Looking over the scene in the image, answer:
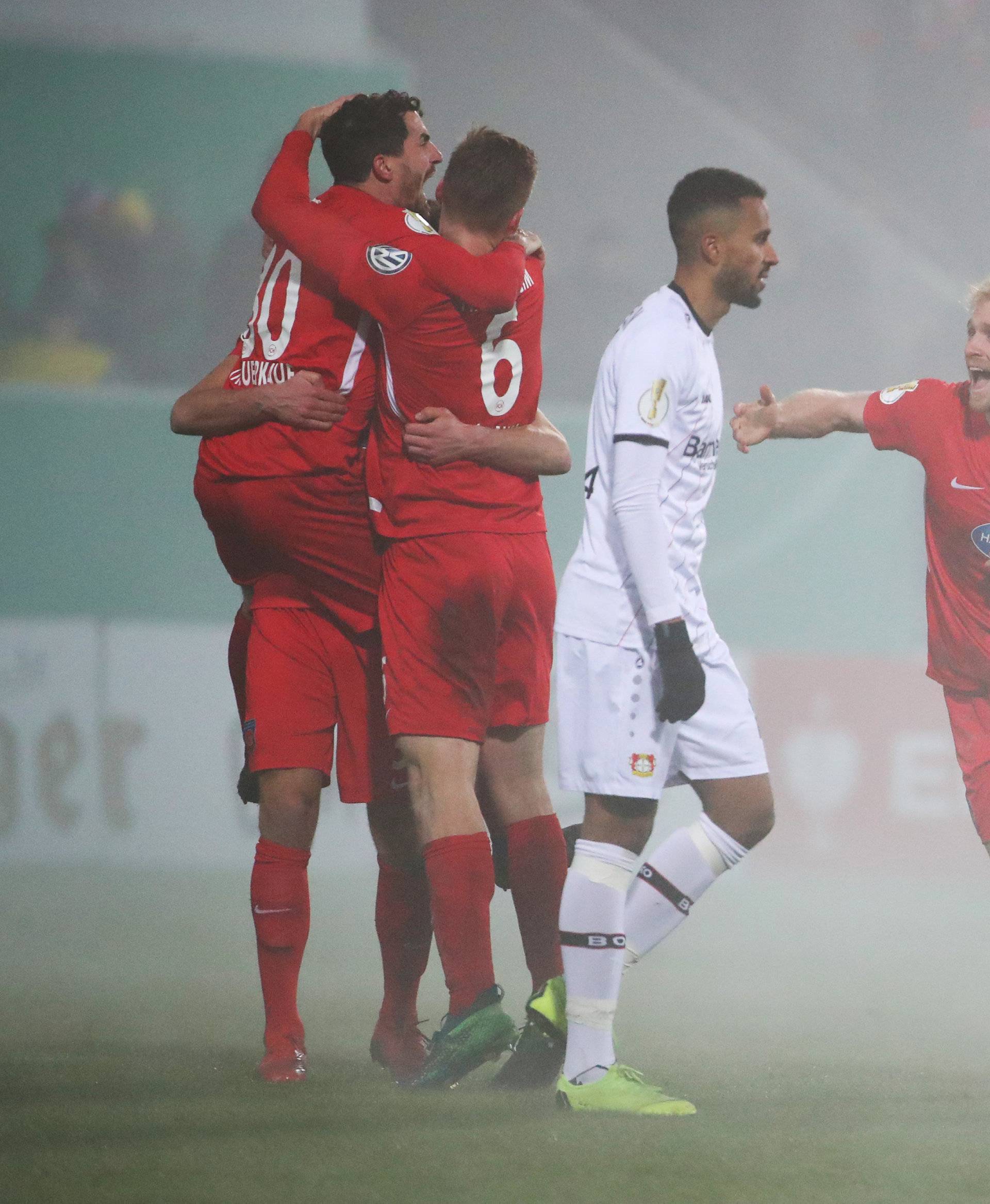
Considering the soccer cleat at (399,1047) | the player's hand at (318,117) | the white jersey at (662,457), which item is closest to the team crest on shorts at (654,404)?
the white jersey at (662,457)

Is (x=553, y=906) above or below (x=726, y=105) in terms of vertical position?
below

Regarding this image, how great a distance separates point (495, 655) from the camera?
2.80 metres

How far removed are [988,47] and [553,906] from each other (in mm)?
5400

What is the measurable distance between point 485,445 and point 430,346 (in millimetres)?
196

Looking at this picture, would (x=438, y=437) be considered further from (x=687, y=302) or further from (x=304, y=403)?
(x=687, y=302)

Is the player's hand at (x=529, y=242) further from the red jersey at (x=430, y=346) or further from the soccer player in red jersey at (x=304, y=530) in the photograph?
the soccer player in red jersey at (x=304, y=530)

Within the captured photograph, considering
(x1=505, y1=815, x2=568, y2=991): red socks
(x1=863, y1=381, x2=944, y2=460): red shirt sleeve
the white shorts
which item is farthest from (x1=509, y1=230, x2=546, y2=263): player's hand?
(x1=505, y1=815, x2=568, y2=991): red socks

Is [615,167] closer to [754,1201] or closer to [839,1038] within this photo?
[839,1038]

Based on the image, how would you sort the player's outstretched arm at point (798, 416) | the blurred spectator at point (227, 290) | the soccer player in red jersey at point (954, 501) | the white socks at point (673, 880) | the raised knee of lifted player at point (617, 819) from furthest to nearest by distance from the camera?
the blurred spectator at point (227, 290) < the soccer player in red jersey at point (954, 501) < the player's outstretched arm at point (798, 416) < the white socks at point (673, 880) < the raised knee of lifted player at point (617, 819)

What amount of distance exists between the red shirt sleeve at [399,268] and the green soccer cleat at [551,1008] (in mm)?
1163

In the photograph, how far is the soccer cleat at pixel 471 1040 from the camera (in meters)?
2.58

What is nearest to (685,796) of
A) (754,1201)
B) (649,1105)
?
(649,1105)

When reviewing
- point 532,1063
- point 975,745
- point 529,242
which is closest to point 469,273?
point 529,242

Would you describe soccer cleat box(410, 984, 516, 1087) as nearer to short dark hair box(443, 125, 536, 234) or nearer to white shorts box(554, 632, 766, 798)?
white shorts box(554, 632, 766, 798)
